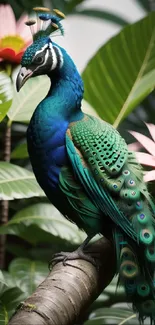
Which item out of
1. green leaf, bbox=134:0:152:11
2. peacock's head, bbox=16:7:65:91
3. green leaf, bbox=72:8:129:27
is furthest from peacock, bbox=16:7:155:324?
green leaf, bbox=134:0:152:11

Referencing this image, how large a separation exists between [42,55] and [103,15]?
107 centimetres

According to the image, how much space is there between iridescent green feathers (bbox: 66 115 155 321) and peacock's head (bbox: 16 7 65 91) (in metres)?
0.09

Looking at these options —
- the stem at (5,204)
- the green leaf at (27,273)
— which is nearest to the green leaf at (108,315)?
the green leaf at (27,273)

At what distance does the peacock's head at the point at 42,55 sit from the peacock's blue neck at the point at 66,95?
15mm

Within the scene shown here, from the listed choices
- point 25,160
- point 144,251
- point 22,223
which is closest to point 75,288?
point 144,251

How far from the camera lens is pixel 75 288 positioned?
2.53 feet

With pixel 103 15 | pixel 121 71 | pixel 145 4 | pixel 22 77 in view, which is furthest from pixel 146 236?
pixel 145 4

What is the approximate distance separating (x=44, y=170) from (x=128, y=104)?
385mm

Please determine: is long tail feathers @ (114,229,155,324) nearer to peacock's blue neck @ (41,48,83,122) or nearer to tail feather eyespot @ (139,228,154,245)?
tail feather eyespot @ (139,228,154,245)

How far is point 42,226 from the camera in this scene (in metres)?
1.15

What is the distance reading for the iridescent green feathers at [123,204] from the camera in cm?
85

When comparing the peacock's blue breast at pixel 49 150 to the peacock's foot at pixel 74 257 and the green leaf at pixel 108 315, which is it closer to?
the peacock's foot at pixel 74 257

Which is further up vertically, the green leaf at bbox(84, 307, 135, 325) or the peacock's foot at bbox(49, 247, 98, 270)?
the peacock's foot at bbox(49, 247, 98, 270)

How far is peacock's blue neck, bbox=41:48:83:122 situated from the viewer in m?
0.91
